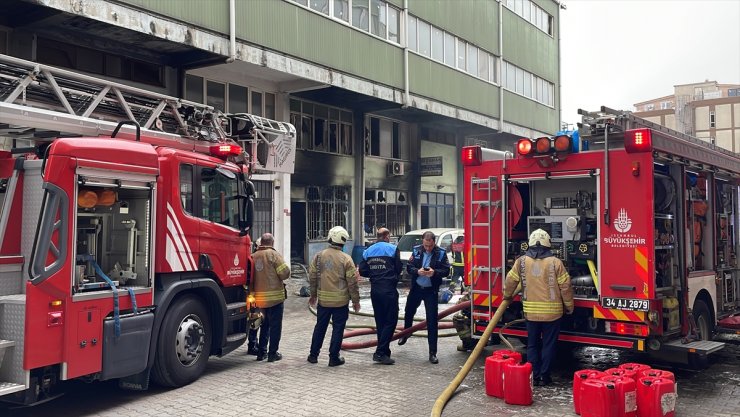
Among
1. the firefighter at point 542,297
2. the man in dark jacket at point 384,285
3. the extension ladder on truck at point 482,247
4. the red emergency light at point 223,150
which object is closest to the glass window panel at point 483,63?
the extension ladder on truck at point 482,247

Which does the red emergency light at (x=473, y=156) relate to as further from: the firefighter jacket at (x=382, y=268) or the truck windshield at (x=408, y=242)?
the truck windshield at (x=408, y=242)

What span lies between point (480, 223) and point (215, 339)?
3425 millimetres

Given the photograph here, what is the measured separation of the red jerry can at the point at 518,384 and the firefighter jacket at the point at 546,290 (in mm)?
742

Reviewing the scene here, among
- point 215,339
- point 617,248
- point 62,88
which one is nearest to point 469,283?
point 617,248

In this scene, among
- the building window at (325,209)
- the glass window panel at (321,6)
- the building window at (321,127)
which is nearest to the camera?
the glass window panel at (321,6)

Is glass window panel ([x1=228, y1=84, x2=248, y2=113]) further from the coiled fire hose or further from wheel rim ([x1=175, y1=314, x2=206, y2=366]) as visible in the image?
the coiled fire hose

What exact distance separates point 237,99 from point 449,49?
9153 millimetres

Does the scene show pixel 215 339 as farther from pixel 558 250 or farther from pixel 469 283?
pixel 558 250

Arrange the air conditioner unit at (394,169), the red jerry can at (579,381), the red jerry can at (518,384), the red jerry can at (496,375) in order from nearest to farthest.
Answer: the red jerry can at (579,381) → the red jerry can at (518,384) → the red jerry can at (496,375) → the air conditioner unit at (394,169)

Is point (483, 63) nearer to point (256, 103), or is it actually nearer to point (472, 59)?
point (472, 59)

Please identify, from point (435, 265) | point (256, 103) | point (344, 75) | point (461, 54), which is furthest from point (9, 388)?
point (461, 54)

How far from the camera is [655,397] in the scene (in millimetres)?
5227

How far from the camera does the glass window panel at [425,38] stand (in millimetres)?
20719

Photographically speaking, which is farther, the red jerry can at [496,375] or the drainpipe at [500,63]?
the drainpipe at [500,63]
